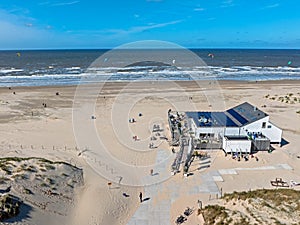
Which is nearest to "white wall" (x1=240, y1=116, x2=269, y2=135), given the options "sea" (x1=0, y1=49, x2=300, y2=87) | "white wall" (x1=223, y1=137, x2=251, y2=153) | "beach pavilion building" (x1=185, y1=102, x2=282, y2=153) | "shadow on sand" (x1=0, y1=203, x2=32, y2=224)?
"beach pavilion building" (x1=185, y1=102, x2=282, y2=153)

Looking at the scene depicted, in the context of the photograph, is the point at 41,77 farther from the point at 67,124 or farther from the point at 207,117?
the point at 207,117

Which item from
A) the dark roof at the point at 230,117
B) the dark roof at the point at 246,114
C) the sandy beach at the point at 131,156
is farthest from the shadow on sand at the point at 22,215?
the dark roof at the point at 246,114

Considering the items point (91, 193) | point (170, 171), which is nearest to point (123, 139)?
point (170, 171)

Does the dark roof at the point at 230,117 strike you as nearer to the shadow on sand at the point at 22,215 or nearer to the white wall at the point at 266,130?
the white wall at the point at 266,130

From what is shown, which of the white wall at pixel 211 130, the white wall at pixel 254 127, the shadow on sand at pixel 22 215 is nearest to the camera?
the shadow on sand at pixel 22 215

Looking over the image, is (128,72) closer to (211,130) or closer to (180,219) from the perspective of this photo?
(211,130)

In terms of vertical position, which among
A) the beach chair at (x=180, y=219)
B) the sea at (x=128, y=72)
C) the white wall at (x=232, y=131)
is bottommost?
the beach chair at (x=180, y=219)

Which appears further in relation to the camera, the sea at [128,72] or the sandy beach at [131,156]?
the sea at [128,72]
